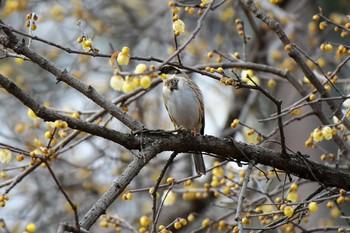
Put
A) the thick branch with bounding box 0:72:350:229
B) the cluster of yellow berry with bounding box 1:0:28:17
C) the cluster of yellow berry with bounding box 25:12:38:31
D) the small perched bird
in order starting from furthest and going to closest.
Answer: the cluster of yellow berry with bounding box 1:0:28:17, the small perched bird, the cluster of yellow berry with bounding box 25:12:38:31, the thick branch with bounding box 0:72:350:229

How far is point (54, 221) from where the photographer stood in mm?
6121

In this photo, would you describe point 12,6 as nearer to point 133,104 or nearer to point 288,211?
point 133,104

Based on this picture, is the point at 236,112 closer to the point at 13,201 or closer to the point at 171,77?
the point at 171,77

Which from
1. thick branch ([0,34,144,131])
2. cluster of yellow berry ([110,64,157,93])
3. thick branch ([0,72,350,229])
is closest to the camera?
cluster of yellow berry ([110,64,157,93])

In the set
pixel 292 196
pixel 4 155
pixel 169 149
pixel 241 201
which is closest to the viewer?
pixel 241 201

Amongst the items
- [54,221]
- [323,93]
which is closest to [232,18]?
[54,221]

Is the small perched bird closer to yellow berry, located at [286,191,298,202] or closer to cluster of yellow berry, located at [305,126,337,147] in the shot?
yellow berry, located at [286,191,298,202]

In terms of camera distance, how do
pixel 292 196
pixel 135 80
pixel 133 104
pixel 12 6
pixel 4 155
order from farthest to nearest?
pixel 133 104
pixel 12 6
pixel 292 196
pixel 4 155
pixel 135 80

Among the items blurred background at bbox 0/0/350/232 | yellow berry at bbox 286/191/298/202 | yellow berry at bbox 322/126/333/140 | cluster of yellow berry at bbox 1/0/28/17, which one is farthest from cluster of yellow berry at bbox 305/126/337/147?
cluster of yellow berry at bbox 1/0/28/17

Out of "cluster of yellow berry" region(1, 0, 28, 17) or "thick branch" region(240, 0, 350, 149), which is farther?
"cluster of yellow berry" region(1, 0, 28, 17)

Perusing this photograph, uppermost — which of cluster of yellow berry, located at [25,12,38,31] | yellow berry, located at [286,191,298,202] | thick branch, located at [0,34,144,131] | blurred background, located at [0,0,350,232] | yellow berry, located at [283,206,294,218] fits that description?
blurred background, located at [0,0,350,232]

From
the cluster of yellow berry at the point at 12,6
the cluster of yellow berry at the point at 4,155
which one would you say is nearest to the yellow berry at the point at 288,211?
the cluster of yellow berry at the point at 4,155

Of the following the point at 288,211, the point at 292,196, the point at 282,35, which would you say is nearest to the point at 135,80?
the point at 288,211

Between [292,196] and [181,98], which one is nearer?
[292,196]
